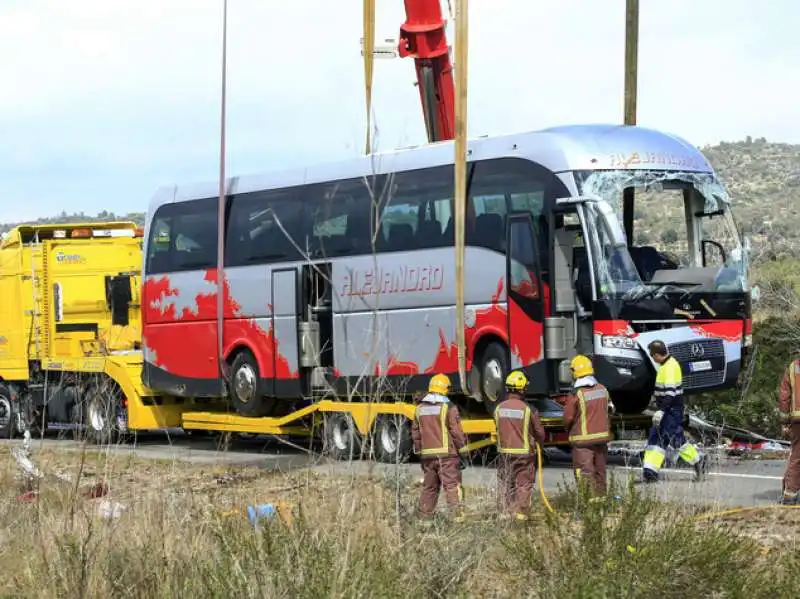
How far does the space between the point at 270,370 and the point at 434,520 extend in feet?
37.7

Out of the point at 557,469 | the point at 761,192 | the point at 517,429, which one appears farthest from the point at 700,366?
the point at 761,192

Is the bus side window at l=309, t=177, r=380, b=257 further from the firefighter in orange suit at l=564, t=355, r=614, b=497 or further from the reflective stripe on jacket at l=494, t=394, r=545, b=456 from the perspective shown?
the reflective stripe on jacket at l=494, t=394, r=545, b=456

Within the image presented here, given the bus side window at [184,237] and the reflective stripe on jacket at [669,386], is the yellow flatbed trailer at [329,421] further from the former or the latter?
the bus side window at [184,237]

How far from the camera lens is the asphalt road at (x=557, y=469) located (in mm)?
12000

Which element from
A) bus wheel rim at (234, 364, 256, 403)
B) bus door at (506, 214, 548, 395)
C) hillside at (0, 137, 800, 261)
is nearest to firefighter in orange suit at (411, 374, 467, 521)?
bus door at (506, 214, 548, 395)

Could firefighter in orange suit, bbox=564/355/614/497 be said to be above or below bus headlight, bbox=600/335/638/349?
below

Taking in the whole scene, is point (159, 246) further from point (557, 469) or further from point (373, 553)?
point (373, 553)

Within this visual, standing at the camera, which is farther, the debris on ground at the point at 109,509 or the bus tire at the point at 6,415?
the bus tire at the point at 6,415

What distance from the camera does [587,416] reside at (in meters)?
13.5

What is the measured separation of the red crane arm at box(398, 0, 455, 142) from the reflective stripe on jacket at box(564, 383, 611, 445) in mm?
9976

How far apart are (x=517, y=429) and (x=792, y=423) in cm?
288

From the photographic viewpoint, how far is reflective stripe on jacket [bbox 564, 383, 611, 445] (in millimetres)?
13484

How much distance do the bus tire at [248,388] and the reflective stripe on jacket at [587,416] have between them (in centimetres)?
889

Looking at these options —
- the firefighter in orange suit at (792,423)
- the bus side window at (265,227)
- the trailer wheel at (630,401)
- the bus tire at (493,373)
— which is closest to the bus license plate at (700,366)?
the trailer wheel at (630,401)
